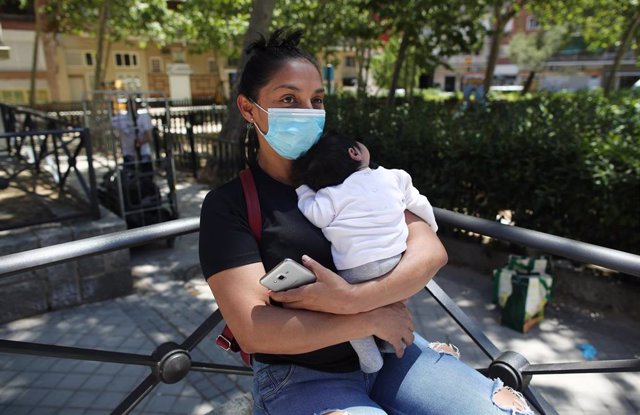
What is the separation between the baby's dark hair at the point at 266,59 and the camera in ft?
5.30

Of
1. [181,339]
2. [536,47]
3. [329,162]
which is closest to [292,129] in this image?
[329,162]

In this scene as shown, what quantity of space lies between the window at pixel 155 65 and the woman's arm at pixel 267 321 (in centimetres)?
3752

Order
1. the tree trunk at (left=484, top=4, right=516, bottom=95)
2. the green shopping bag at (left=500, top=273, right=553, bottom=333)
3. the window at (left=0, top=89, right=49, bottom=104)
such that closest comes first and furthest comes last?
1. the green shopping bag at (left=500, top=273, right=553, bottom=333)
2. the tree trunk at (left=484, top=4, right=516, bottom=95)
3. the window at (left=0, top=89, right=49, bottom=104)

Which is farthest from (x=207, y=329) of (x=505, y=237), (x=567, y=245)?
(x=567, y=245)

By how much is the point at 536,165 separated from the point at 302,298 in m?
3.88

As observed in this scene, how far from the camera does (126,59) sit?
3384cm

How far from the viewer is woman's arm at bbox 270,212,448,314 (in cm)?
134

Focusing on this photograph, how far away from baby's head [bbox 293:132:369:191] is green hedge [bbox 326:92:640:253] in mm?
3264

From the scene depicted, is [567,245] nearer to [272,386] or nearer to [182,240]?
[272,386]

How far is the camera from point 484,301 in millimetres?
4555

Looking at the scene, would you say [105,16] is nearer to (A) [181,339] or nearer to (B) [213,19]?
(B) [213,19]

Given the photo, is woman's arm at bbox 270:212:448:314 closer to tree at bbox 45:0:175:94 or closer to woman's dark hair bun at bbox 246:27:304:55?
woman's dark hair bun at bbox 246:27:304:55

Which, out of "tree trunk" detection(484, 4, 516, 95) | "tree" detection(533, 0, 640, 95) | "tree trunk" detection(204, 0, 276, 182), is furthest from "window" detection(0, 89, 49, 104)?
"tree" detection(533, 0, 640, 95)

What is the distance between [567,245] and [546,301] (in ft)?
8.90
